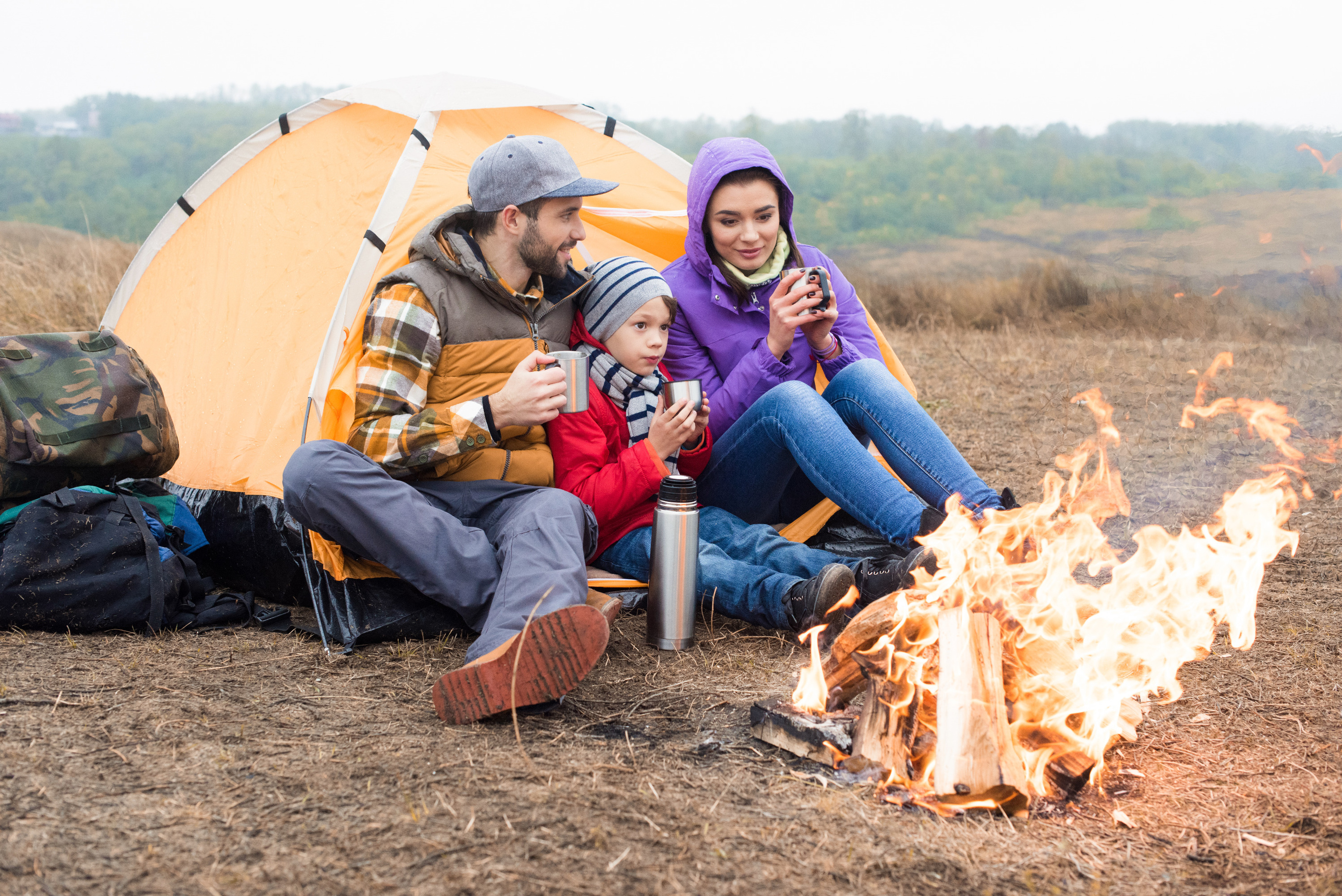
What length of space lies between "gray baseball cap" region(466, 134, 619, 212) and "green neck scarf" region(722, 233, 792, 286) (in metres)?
0.61

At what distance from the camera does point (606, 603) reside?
112 inches

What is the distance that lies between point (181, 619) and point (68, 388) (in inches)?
33.5

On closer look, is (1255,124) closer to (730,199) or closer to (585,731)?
(730,199)

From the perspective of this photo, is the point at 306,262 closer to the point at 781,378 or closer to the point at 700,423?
the point at 700,423

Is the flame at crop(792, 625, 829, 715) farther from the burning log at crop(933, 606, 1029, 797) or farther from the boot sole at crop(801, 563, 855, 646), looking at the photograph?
the boot sole at crop(801, 563, 855, 646)

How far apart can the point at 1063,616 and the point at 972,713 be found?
16.7 inches

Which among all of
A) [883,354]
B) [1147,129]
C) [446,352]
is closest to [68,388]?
[446,352]

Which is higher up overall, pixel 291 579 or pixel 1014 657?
pixel 1014 657

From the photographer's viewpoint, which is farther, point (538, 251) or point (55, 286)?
point (55, 286)

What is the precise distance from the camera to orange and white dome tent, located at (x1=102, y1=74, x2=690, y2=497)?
3.46 metres

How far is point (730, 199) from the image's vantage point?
3.48 metres

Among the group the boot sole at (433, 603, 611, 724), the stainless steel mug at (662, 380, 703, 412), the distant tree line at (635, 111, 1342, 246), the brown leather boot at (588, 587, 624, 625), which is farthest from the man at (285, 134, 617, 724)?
the distant tree line at (635, 111, 1342, 246)

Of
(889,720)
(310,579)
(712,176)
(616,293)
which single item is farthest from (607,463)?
(889,720)

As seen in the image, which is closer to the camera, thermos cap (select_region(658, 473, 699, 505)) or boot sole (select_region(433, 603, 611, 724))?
boot sole (select_region(433, 603, 611, 724))
